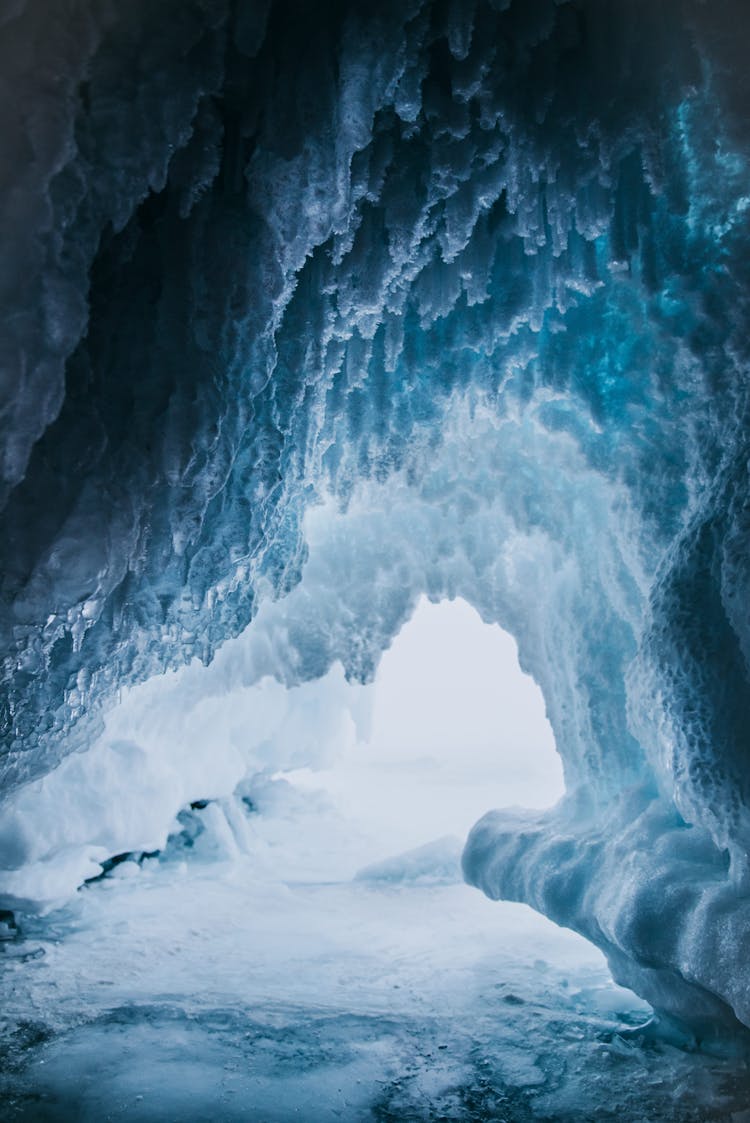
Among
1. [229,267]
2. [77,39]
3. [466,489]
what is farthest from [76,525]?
[466,489]

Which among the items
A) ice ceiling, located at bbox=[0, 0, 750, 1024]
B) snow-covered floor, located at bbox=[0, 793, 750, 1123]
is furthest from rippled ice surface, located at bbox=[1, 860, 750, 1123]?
ice ceiling, located at bbox=[0, 0, 750, 1024]

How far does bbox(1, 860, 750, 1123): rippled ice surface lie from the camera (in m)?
4.11

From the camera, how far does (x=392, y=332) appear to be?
17.8 ft

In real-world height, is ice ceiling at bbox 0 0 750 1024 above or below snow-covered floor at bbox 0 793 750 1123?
above

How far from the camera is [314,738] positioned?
14.0 m

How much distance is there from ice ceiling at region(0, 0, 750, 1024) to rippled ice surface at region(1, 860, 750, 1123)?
615 mm

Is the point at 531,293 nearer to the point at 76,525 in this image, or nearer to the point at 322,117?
the point at 322,117

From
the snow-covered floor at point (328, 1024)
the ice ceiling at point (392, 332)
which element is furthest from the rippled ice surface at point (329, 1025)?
the ice ceiling at point (392, 332)

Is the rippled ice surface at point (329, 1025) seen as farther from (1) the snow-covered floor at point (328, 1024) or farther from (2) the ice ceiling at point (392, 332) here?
(2) the ice ceiling at point (392, 332)

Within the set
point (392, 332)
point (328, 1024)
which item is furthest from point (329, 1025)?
point (392, 332)

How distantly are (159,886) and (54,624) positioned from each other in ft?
25.2

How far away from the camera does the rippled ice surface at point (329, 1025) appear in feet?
13.5

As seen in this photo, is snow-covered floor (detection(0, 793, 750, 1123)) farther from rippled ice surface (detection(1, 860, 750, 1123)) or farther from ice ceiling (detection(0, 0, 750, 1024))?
ice ceiling (detection(0, 0, 750, 1024))

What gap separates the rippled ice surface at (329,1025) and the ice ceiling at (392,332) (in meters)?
0.62
